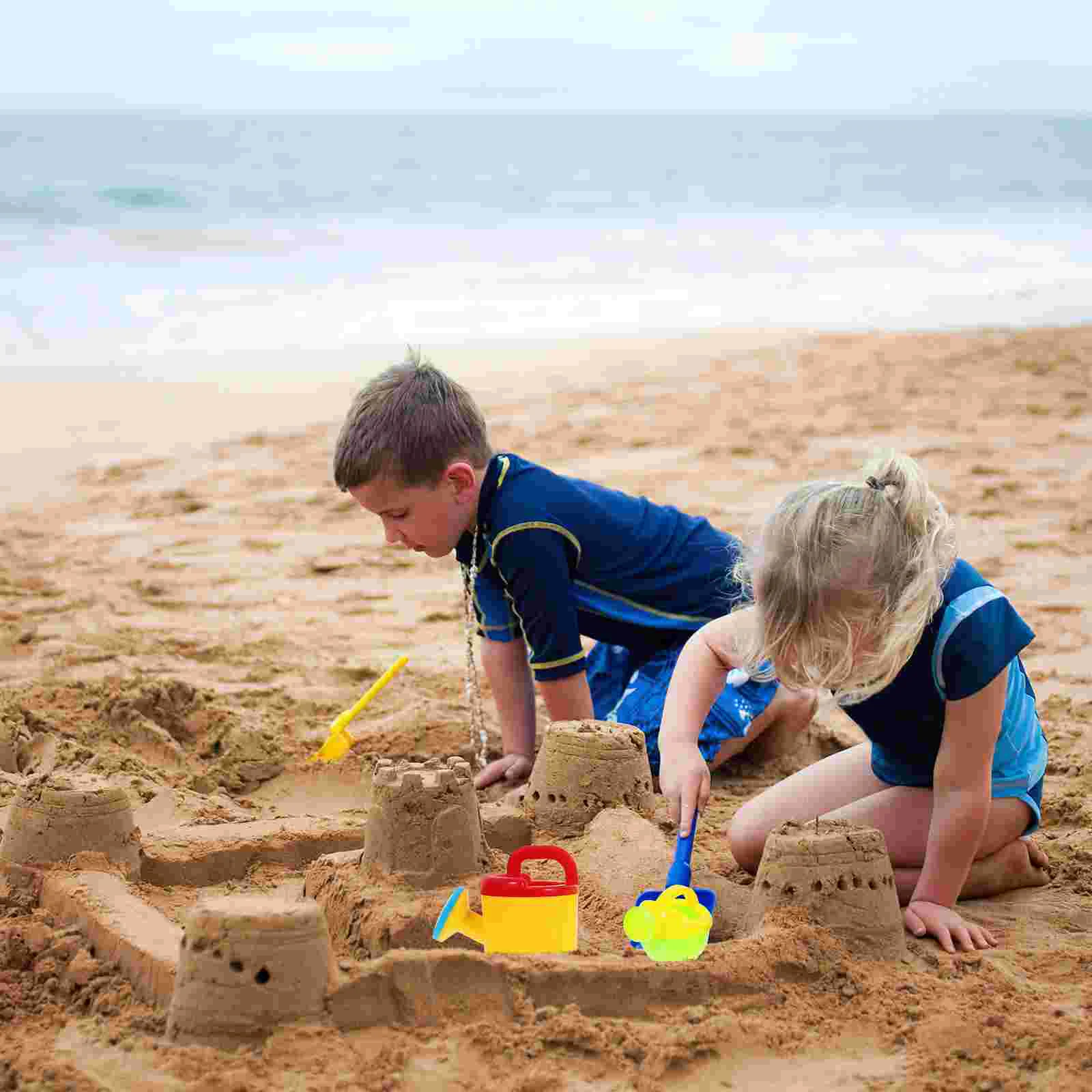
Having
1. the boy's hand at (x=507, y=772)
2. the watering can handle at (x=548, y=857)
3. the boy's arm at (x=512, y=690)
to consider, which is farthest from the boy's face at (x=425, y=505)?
the watering can handle at (x=548, y=857)

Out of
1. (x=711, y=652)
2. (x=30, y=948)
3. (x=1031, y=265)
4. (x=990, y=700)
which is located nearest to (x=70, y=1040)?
(x=30, y=948)

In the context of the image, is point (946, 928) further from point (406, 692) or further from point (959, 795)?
point (406, 692)

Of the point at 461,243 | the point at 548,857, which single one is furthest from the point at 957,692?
the point at 461,243

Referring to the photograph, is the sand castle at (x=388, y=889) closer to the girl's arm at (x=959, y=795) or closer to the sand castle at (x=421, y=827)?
the sand castle at (x=421, y=827)

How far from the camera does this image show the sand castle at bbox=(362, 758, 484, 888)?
6.71ft

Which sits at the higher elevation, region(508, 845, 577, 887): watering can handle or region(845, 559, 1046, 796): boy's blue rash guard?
region(845, 559, 1046, 796): boy's blue rash guard

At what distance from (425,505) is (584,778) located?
65cm

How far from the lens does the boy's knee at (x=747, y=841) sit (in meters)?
2.28

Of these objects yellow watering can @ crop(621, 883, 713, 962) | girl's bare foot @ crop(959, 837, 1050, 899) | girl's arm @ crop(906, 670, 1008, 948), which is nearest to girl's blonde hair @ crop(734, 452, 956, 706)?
girl's arm @ crop(906, 670, 1008, 948)

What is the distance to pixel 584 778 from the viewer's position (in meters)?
2.38

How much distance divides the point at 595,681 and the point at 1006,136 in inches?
1723

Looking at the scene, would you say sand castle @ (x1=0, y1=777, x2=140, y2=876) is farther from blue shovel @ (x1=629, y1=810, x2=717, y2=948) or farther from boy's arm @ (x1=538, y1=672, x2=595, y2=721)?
boy's arm @ (x1=538, y1=672, x2=595, y2=721)

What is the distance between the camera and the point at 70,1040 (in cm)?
168

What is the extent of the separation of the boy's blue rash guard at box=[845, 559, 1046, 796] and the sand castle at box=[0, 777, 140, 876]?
4.00 ft
